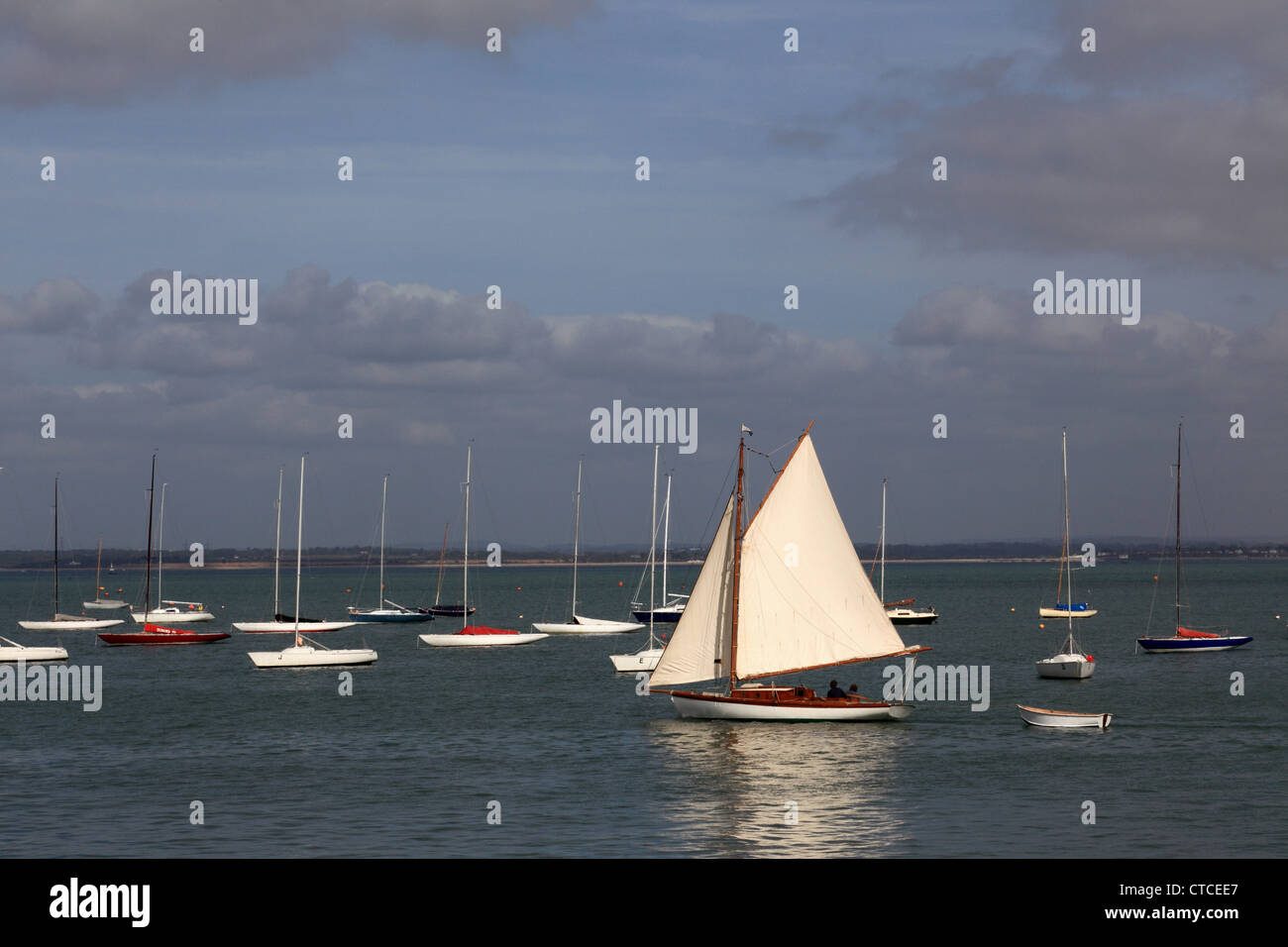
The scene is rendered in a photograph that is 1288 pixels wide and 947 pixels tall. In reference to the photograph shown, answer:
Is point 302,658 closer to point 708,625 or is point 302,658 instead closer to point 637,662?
point 637,662

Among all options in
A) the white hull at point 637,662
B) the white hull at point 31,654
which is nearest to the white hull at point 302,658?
the white hull at point 31,654

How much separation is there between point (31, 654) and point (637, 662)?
167 ft

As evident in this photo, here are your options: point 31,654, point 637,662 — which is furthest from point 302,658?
point 637,662

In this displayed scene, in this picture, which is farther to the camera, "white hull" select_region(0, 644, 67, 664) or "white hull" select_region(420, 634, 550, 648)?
"white hull" select_region(420, 634, 550, 648)

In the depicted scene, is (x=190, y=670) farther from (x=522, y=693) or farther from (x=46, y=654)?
(x=522, y=693)

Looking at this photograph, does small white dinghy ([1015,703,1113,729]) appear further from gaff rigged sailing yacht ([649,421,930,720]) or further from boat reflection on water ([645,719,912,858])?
boat reflection on water ([645,719,912,858])

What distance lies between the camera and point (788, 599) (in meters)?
69.0

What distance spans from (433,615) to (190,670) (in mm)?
79966

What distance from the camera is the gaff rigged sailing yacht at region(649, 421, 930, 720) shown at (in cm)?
6825

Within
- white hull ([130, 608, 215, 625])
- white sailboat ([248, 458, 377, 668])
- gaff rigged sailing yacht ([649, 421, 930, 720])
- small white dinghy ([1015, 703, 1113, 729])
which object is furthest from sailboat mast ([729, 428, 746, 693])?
white hull ([130, 608, 215, 625])

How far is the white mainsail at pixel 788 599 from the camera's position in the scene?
68.6 metres

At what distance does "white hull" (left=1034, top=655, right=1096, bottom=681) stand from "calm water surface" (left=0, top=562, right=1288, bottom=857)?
2321mm

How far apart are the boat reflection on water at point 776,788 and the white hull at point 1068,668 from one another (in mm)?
29385

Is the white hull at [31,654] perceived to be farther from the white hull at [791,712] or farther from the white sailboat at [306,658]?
the white hull at [791,712]
